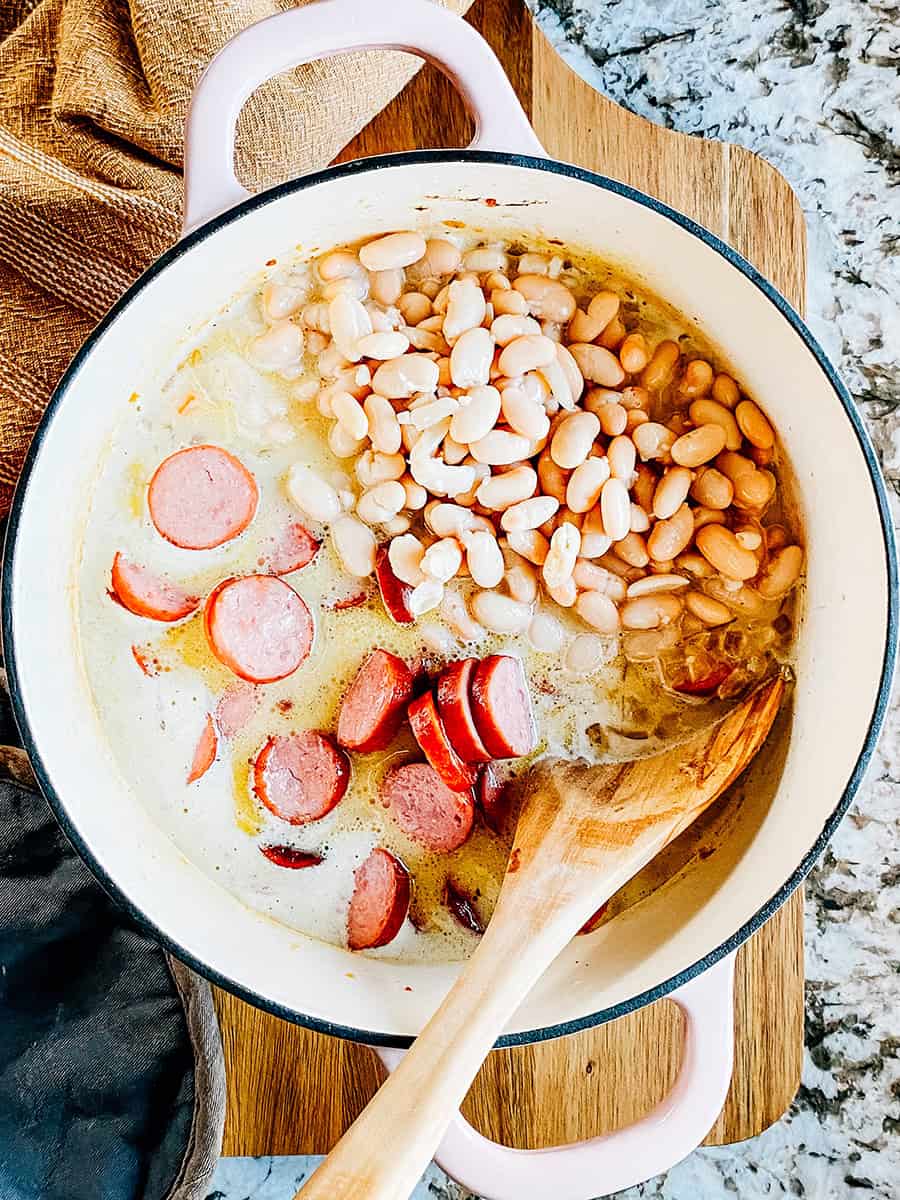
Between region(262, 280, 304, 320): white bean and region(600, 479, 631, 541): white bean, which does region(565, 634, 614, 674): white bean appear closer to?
region(600, 479, 631, 541): white bean

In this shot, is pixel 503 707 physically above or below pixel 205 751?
above

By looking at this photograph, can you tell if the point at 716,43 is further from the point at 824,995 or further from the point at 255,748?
the point at 824,995

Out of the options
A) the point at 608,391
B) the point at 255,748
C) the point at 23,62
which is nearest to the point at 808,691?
the point at 608,391

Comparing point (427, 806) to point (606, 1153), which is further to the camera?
point (427, 806)

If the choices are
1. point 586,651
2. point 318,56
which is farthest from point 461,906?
point 318,56

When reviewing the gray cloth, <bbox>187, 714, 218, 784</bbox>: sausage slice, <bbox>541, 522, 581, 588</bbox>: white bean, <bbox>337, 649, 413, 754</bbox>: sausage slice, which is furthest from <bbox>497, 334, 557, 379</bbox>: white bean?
the gray cloth

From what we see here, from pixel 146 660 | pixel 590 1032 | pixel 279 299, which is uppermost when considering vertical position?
pixel 279 299

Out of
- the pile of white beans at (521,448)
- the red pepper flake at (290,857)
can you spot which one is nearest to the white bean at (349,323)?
the pile of white beans at (521,448)

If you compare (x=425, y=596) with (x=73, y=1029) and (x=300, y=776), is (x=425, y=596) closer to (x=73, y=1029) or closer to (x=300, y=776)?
(x=300, y=776)
